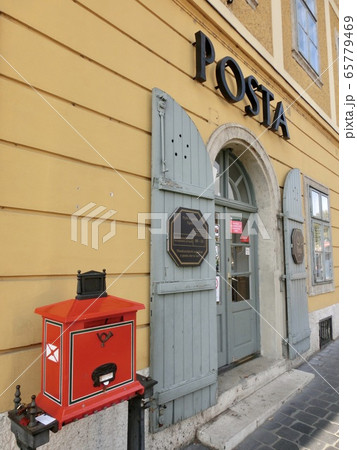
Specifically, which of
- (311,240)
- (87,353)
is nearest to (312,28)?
(311,240)

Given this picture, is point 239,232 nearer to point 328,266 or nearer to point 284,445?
point 284,445

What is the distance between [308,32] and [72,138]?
6242mm

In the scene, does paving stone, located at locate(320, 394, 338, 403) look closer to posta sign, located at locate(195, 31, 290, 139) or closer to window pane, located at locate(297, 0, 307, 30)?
posta sign, located at locate(195, 31, 290, 139)

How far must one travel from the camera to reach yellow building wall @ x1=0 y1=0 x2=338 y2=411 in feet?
6.29

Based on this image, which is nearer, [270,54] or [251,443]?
[251,443]

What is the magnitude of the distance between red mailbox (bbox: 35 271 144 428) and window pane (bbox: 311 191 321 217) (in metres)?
5.11

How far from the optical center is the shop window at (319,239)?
5.76 meters

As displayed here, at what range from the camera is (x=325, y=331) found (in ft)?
20.1

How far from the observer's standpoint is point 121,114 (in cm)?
258

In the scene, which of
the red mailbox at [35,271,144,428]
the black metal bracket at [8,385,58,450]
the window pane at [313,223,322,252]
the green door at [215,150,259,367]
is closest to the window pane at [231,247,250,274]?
the green door at [215,150,259,367]

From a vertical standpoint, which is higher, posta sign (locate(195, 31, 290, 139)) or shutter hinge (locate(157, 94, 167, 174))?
posta sign (locate(195, 31, 290, 139))
